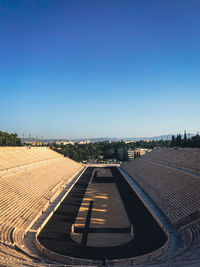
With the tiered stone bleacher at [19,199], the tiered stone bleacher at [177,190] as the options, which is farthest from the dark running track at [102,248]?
the tiered stone bleacher at [177,190]

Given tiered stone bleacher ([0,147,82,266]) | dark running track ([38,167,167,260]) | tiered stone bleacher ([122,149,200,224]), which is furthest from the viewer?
tiered stone bleacher ([122,149,200,224])

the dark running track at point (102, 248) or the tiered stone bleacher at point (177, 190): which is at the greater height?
the tiered stone bleacher at point (177, 190)

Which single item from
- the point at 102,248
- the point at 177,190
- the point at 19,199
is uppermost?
the point at 177,190

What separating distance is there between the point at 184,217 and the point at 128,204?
8.34m

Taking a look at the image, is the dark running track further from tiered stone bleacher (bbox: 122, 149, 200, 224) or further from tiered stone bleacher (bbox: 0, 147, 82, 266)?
tiered stone bleacher (bbox: 122, 149, 200, 224)

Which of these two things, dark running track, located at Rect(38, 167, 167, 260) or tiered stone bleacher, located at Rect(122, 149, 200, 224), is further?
tiered stone bleacher, located at Rect(122, 149, 200, 224)

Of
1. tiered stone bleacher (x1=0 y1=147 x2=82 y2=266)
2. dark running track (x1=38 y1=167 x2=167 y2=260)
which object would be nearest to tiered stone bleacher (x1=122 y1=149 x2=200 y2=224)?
dark running track (x1=38 y1=167 x2=167 y2=260)

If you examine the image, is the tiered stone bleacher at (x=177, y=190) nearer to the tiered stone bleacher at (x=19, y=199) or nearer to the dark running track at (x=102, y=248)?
the dark running track at (x=102, y=248)

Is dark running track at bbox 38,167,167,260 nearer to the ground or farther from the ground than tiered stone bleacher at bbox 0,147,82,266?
nearer to the ground

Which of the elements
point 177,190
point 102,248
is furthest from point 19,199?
point 177,190

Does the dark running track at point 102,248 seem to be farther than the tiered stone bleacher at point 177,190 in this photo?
No

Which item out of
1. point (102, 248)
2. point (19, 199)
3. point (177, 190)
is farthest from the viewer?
point (177, 190)

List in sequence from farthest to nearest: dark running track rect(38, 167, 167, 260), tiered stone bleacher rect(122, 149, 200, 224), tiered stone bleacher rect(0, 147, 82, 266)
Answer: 1. tiered stone bleacher rect(122, 149, 200, 224)
2. tiered stone bleacher rect(0, 147, 82, 266)
3. dark running track rect(38, 167, 167, 260)

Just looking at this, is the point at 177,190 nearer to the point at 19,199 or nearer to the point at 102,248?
the point at 102,248
